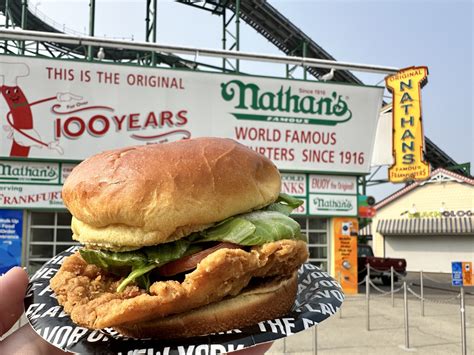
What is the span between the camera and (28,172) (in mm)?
11898

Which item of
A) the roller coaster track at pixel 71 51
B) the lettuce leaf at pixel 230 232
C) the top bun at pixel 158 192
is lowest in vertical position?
the lettuce leaf at pixel 230 232

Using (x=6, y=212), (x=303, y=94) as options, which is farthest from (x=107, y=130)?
(x=303, y=94)

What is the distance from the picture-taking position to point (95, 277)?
256 cm

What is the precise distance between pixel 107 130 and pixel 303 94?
6.23 m

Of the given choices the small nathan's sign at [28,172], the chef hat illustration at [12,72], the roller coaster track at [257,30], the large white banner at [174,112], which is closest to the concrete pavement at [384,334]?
the large white banner at [174,112]

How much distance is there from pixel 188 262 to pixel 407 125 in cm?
1274

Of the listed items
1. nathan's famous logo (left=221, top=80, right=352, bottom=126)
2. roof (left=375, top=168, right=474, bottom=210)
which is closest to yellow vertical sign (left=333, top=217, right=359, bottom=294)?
nathan's famous logo (left=221, top=80, right=352, bottom=126)

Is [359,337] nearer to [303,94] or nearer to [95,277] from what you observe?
[95,277]

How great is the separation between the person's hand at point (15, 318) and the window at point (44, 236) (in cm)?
1034

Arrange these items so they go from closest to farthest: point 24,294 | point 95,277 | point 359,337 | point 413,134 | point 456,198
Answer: point 95,277 → point 24,294 → point 359,337 → point 413,134 → point 456,198

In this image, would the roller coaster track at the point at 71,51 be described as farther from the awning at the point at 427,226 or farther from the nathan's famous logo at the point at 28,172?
the awning at the point at 427,226

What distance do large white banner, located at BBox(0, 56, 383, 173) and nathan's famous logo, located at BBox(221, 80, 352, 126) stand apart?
31 mm

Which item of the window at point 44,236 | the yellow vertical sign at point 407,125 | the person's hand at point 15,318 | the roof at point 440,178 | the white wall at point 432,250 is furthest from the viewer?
the roof at point 440,178

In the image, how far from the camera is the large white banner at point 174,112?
38.7ft
